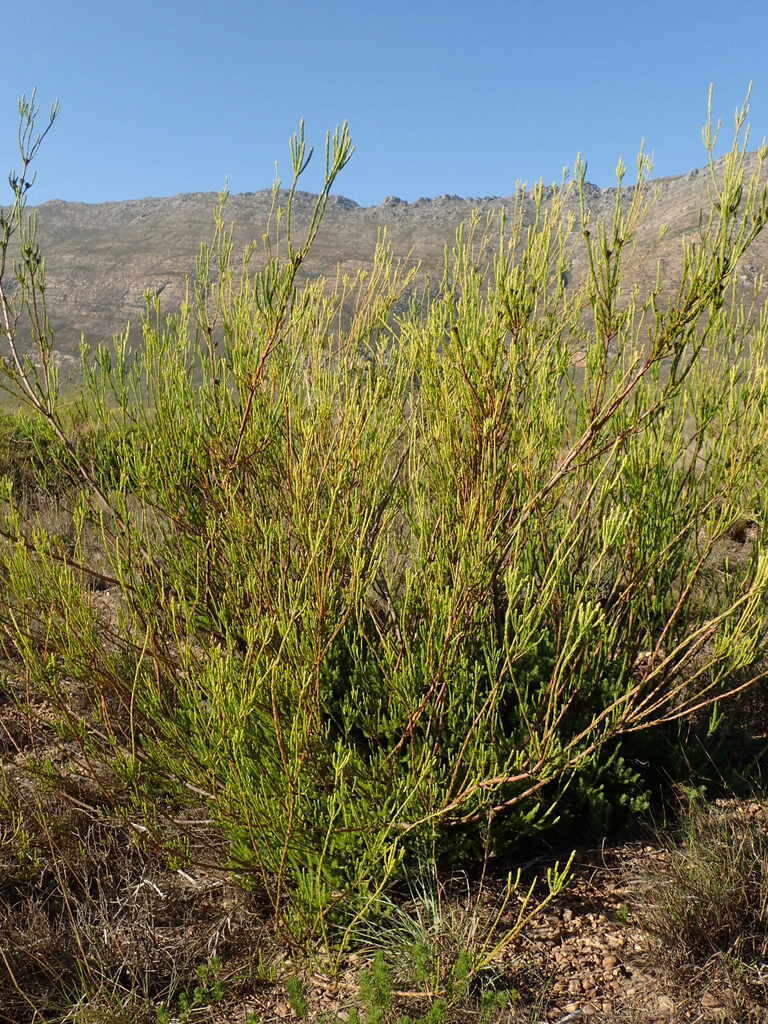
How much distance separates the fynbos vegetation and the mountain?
89.1 m

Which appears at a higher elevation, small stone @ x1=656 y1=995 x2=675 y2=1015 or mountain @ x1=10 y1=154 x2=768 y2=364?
mountain @ x1=10 y1=154 x2=768 y2=364

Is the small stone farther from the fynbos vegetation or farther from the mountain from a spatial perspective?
the mountain

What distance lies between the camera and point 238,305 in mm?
2750

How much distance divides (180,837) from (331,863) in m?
0.67

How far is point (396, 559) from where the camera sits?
3115 millimetres

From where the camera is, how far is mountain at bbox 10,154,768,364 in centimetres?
11625

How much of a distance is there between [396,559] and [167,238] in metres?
169

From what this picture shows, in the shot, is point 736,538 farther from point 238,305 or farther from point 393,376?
point 238,305

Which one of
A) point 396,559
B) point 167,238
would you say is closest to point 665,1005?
point 396,559

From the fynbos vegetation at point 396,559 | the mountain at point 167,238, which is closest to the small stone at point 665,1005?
the fynbos vegetation at point 396,559

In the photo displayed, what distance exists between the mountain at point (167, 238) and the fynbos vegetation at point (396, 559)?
89.1 metres

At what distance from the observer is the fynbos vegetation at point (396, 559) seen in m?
2.05

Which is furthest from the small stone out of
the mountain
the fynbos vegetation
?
the mountain

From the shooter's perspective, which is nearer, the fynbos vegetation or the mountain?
the fynbos vegetation
